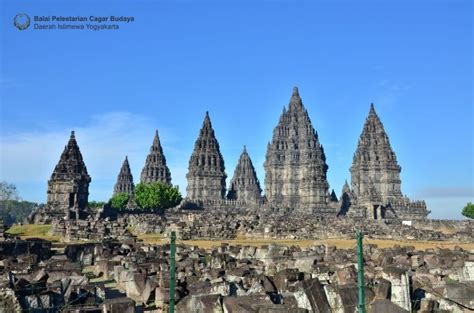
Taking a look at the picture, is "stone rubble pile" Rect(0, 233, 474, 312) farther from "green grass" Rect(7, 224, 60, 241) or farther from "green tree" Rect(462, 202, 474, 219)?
"green tree" Rect(462, 202, 474, 219)

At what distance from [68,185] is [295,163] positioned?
175 ft

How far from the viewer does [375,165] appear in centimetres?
10306

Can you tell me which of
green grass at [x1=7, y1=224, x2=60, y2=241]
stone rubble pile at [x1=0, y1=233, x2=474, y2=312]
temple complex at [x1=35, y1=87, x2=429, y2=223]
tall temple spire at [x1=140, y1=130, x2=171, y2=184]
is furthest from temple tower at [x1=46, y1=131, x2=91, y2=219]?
stone rubble pile at [x1=0, y1=233, x2=474, y2=312]

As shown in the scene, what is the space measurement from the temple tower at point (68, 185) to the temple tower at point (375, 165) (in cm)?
5427

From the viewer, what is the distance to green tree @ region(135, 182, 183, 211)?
269 ft

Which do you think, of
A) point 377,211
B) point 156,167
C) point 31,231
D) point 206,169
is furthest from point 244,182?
point 31,231

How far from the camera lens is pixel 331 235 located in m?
49.1

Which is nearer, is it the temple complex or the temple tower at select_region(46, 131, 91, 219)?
the temple tower at select_region(46, 131, 91, 219)

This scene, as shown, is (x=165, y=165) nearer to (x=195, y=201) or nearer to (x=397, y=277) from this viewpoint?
(x=195, y=201)

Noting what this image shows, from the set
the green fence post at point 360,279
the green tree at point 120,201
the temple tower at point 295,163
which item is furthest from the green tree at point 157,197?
the green fence post at point 360,279

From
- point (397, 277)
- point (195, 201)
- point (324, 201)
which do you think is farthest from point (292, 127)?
point (397, 277)

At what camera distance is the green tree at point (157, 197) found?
269 ft

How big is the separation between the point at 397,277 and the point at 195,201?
85.2 metres

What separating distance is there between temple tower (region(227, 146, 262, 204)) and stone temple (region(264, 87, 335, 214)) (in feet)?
10.4
